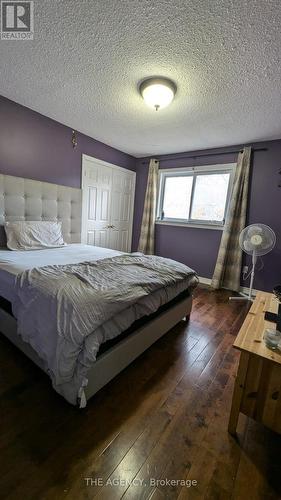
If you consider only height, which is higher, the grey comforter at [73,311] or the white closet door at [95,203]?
the white closet door at [95,203]

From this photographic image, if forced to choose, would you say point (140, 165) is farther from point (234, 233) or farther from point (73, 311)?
point (73, 311)

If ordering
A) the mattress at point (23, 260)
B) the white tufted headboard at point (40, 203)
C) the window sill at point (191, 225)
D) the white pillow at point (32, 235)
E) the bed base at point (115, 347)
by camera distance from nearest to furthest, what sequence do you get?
the bed base at point (115, 347), the mattress at point (23, 260), the white pillow at point (32, 235), the white tufted headboard at point (40, 203), the window sill at point (191, 225)

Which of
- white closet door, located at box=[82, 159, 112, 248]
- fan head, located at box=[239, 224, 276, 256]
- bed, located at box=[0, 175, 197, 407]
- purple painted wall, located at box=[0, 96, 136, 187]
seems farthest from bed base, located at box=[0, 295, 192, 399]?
white closet door, located at box=[82, 159, 112, 248]

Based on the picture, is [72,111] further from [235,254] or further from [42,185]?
[235,254]

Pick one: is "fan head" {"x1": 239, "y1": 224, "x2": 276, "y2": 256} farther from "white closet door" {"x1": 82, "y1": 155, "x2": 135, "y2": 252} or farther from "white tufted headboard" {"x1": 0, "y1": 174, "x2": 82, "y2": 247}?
"white tufted headboard" {"x1": 0, "y1": 174, "x2": 82, "y2": 247}

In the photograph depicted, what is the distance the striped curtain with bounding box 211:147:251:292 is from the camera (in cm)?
342

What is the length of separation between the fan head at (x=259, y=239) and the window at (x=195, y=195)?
2.48 feet

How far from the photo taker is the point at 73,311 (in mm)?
1203

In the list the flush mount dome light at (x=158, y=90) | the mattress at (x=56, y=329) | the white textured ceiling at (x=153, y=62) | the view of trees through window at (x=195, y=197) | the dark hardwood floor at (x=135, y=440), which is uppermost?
the white textured ceiling at (x=153, y=62)

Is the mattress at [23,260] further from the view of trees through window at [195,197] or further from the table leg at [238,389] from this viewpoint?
the view of trees through window at [195,197]

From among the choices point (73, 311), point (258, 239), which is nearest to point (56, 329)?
point (73, 311)

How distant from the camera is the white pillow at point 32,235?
2.47 meters

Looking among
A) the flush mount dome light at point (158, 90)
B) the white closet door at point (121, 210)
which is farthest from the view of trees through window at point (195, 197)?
the flush mount dome light at point (158, 90)

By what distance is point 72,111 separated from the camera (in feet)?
8.98
